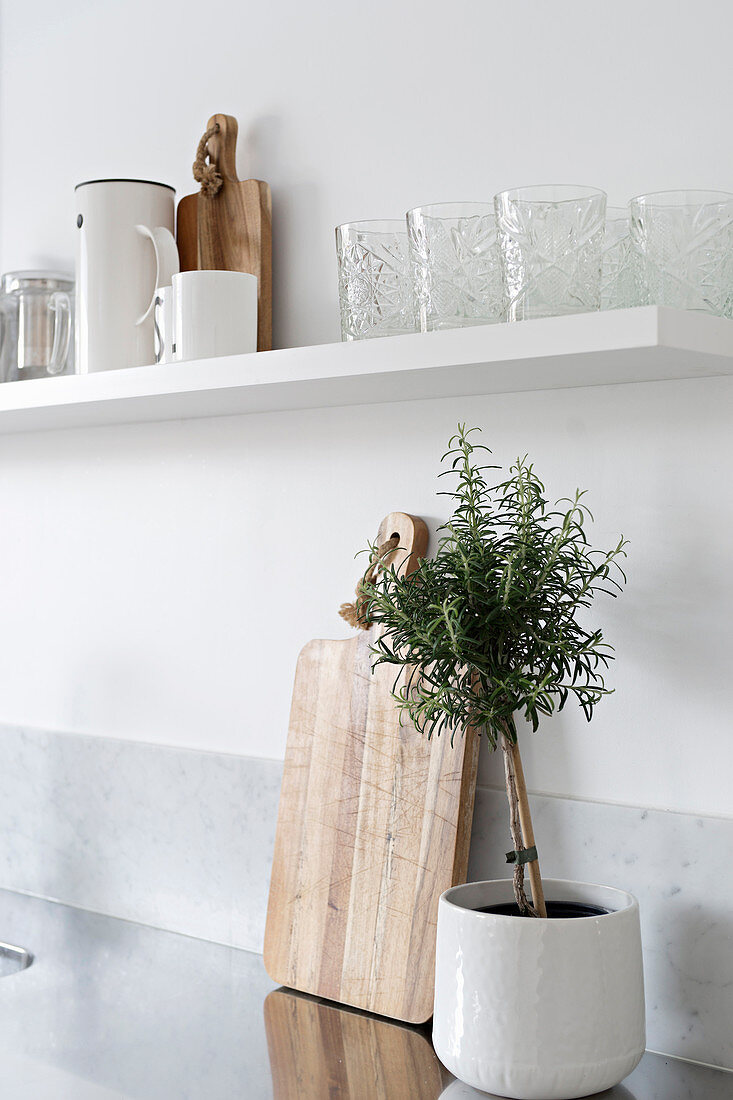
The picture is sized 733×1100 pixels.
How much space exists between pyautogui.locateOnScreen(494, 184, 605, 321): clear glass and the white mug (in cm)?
32

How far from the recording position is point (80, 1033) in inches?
41.1

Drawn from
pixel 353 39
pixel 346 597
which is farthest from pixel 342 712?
pixel 353 39

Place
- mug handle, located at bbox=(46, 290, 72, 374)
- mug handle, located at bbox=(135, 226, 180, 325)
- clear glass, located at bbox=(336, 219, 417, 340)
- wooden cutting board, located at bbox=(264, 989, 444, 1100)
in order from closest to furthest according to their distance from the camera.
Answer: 1. wooden cutting board, located at bbox=(264, 989, 444, 1100)
2. clear glass, located at bbox=(336, 219, 417, 340)
3. mug handle, located at bbox=(135, 226, 180, 325)
4. mug handle, located at bbox=(46, 290, 72, 374)

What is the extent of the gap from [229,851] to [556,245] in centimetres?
77

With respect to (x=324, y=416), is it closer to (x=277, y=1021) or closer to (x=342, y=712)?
(x=342, y=712)

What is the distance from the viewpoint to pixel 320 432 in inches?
47.6

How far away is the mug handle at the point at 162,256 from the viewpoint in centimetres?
118

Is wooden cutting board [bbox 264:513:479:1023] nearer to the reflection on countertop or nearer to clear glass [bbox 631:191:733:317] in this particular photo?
the reflection on countertop

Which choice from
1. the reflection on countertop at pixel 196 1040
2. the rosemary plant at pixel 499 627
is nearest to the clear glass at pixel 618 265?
the rosemary plant at pixel 499 627

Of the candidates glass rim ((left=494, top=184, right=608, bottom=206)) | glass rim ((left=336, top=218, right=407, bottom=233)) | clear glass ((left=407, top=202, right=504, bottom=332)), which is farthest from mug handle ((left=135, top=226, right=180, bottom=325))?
glass rim ((left=494, top=184, right=608, bottom=206))

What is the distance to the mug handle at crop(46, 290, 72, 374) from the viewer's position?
1352mm

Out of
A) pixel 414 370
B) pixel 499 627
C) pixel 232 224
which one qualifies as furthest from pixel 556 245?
pixel 232 224

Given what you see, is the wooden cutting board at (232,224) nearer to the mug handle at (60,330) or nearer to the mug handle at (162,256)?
the mug handle at (162,256)

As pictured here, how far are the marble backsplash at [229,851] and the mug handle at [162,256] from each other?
0.53 m
